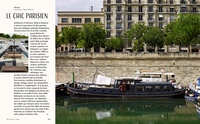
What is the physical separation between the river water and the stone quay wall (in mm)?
5932

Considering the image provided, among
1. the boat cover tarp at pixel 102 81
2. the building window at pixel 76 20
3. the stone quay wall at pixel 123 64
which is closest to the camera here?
the boat cover tarp at pixel 102 81

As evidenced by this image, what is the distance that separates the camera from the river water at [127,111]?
25.2m

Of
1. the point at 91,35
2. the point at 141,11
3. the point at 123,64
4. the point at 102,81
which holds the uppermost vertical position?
the point at 141,11

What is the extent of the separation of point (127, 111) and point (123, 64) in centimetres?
1208

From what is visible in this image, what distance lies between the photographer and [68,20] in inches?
2360

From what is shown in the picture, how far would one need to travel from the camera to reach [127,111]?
28.9 m

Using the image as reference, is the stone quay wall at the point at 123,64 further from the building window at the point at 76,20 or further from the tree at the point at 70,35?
the building window at the point at 76,20

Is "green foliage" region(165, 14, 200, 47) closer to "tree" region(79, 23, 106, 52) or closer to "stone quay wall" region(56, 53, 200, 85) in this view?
"stone quay wall" region(56, 53, 200, 85)

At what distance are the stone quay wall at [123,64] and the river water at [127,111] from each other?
5932 millimetres

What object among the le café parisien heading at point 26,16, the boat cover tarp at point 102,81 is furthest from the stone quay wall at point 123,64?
the le café parisien heading at point 26,16

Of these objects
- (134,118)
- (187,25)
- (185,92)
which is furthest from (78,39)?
(134,118)

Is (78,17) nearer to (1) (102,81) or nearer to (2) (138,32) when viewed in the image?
(2) (138,32)

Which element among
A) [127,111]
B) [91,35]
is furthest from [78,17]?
[127,111]

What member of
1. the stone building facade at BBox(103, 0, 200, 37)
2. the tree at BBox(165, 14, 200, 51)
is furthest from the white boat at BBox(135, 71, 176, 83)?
the stone building facade at BBox(103, 0, 200, 37)
